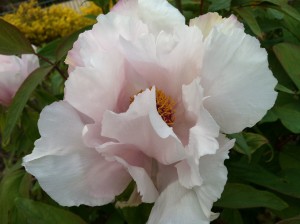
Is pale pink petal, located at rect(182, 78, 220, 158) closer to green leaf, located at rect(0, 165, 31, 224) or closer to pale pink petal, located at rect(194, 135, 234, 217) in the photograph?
pale pink petal, located at rect(194, 135, 234, 217)

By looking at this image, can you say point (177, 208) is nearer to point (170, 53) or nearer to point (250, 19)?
point (170, 53)

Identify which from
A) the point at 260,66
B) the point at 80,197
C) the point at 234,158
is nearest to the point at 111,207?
the point at 234,158

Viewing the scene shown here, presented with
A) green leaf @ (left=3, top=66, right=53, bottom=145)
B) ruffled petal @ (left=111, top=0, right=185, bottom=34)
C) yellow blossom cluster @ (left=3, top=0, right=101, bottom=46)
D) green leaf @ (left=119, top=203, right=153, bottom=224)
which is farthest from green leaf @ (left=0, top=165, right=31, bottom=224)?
yellow blossom cluster @ (left=3, top=0, right=101, bottom=46)

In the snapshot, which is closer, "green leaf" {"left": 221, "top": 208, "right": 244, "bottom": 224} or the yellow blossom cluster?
"green leaf" {"left": 221, "top": 208, "right": 244, "bottom": 224}

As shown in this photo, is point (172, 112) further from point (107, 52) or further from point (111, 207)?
point (111, 207)

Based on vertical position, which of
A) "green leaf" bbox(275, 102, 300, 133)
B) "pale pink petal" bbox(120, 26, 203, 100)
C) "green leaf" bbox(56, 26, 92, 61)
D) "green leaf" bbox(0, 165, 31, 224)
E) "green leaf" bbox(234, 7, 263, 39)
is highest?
"pale pink petal" bbox(120, 26, 203, 100)

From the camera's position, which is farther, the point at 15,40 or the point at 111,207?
the point at 111,207
